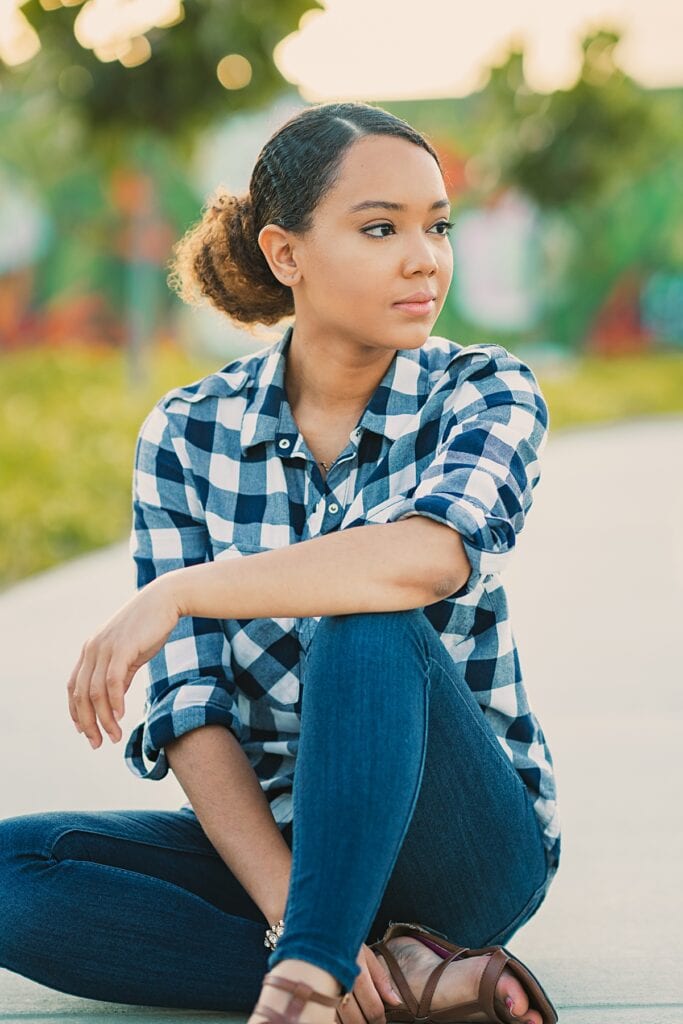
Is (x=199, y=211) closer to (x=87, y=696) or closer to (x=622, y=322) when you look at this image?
(x=622, y=322)

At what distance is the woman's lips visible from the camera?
6.93ft

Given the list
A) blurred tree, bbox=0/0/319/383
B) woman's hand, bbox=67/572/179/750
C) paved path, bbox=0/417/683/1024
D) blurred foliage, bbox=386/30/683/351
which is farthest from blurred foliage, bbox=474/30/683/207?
woman's hand, bbox=67/572/179/750

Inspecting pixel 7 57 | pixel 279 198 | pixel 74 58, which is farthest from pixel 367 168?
pixel 74 58

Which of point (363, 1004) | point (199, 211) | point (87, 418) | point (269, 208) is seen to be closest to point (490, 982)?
point (363, 1004)

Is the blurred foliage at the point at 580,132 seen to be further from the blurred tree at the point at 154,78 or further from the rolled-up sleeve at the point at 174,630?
the rolled-up sleeve at the point at 174,630

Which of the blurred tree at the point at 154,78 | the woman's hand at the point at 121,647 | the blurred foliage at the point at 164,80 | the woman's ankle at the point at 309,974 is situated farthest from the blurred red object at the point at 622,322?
the woman's ankle at the point at 309,974

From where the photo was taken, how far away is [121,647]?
1.88 m

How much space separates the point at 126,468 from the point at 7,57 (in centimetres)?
226

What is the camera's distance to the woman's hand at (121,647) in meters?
1.88

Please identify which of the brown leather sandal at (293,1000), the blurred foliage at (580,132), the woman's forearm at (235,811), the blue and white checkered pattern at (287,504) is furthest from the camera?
the blurred foliage at (580,132)

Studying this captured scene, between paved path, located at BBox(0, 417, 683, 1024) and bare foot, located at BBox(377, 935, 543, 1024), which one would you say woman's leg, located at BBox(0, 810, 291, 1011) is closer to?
paved path, located at BBox(0, 417, 683, 1024)

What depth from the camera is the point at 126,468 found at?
8625mm

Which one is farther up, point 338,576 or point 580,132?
point 580,132

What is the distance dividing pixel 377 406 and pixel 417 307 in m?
0.17
